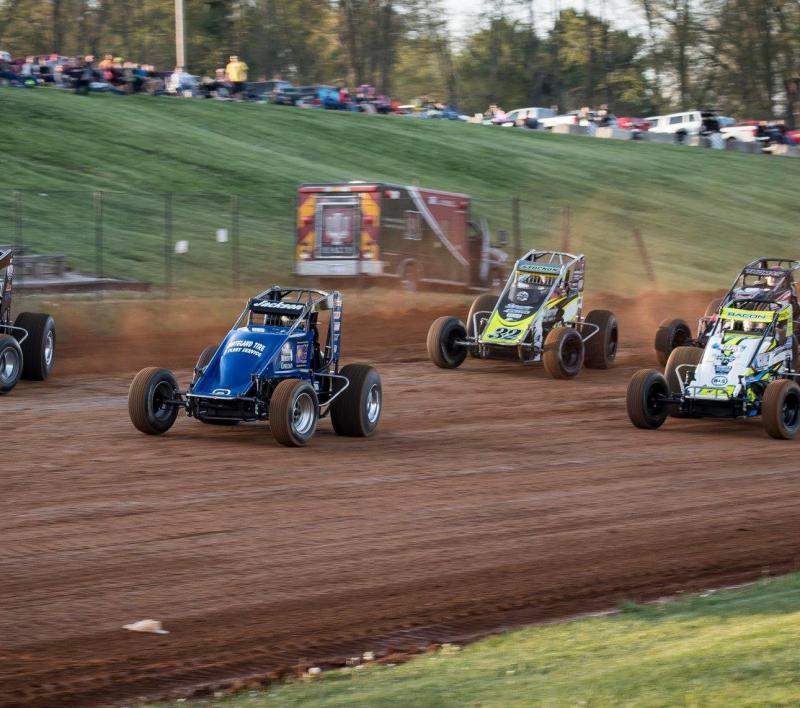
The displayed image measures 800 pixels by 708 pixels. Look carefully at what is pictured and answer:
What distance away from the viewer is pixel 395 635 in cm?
764

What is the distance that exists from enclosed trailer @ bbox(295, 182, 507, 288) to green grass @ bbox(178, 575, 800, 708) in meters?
20.9

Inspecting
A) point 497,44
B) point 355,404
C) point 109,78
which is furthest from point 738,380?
point 497,44

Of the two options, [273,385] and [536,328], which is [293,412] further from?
[536,328]

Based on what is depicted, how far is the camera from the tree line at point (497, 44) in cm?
8425

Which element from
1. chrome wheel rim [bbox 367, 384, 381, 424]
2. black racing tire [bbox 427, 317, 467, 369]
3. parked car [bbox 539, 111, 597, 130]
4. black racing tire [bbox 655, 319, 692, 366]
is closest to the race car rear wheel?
chrome wheel rim [bbox 367, 384, 381, 424]

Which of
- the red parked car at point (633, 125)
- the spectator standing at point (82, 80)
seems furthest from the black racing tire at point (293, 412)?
the red parked car at point (633, 125)

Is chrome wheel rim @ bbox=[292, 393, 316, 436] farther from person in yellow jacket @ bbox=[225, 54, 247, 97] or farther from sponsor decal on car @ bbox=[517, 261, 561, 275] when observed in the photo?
person in yellow jacket @ bbox=[225, 54, 247, 97]

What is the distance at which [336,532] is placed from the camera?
10070mm

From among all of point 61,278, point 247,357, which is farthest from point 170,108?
point 247,357

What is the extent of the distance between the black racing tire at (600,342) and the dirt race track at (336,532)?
445 centimetres

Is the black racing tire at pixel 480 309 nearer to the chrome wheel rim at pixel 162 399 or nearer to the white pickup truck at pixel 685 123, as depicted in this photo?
the chrome wheel rim at pixel 162 399

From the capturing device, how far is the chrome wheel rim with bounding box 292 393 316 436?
13.7 metres

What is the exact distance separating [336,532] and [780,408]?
681 centimetres

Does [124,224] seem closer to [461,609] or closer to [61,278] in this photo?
[61,278]
